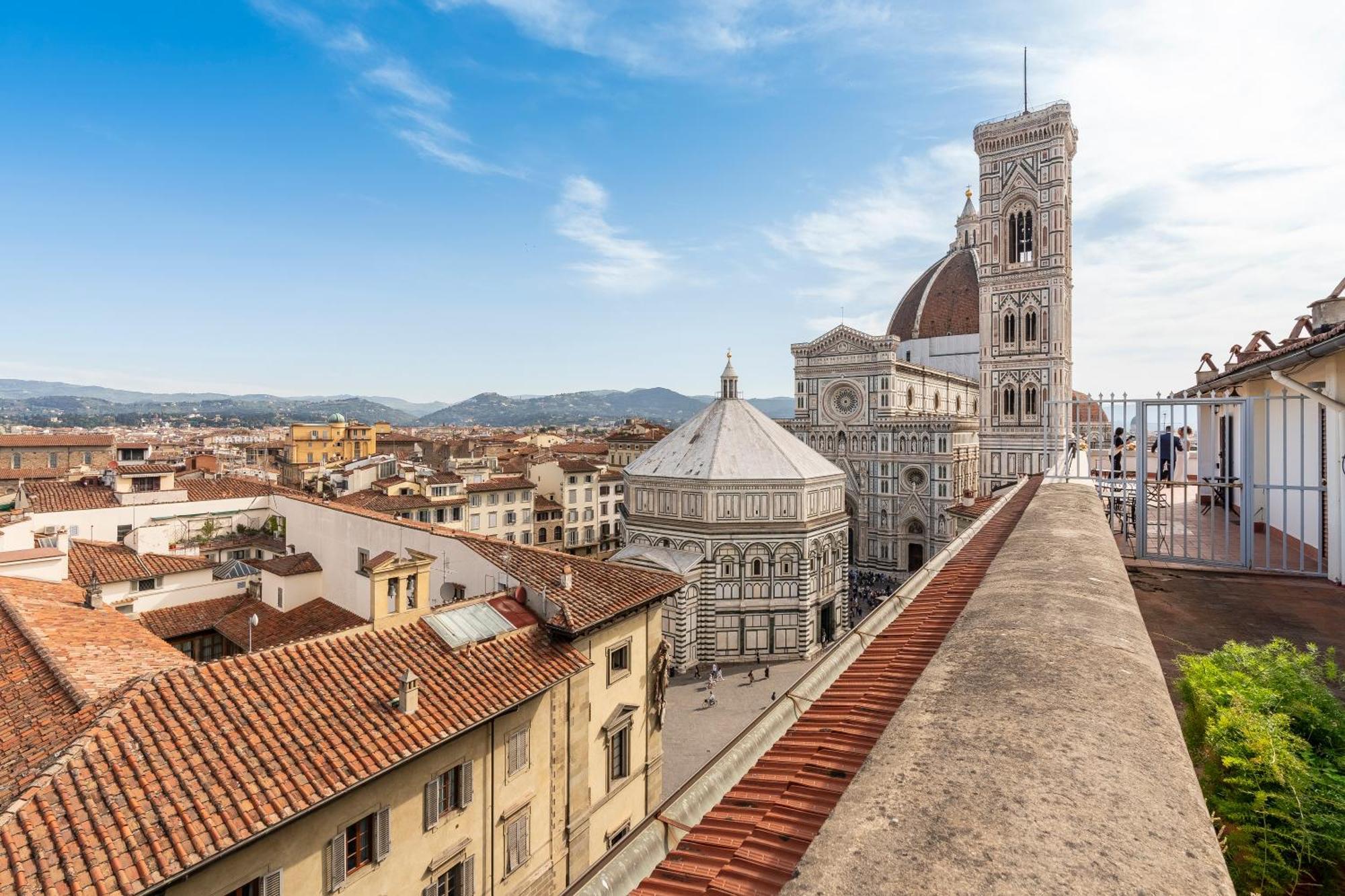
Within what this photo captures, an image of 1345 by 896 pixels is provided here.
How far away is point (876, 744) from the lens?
2055mm

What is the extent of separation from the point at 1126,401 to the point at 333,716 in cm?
1064

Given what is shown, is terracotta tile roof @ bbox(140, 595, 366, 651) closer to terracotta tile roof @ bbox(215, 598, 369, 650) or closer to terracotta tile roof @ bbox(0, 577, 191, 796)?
terracotta tile roof @ bbox(215, 598, 369, 650)

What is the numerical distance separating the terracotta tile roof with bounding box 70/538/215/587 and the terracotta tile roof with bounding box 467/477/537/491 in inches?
844

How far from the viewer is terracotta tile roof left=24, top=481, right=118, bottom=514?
2367 centimetres

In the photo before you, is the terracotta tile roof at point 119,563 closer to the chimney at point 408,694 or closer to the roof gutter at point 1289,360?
the chimney at point 408,694

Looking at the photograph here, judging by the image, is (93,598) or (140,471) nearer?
(93,598)

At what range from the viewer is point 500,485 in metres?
41.2

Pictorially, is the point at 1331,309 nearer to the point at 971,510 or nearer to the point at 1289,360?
the point at 1289,360

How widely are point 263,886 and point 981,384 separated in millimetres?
50042

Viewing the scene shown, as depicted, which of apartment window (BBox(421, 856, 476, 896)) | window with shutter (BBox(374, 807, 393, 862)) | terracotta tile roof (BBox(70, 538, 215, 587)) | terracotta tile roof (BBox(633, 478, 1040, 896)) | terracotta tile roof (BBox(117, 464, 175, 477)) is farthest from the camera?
terracotta tile roof (BBox(117, 464, 175, 477))

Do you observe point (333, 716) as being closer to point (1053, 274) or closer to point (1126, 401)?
point (1126, 401)

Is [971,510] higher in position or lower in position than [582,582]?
higher

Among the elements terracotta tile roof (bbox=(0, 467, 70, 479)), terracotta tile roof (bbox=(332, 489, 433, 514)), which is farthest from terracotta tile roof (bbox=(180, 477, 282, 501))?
terracotta tile roof (bbox=(0, 467, 70, 479))

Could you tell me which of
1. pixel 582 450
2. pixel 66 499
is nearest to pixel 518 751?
pixel 66 499
